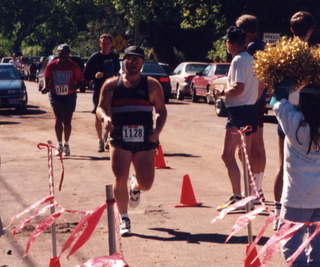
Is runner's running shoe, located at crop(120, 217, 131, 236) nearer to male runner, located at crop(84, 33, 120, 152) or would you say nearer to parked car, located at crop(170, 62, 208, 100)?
male runner, located at crop(84, 33, 120, 152)

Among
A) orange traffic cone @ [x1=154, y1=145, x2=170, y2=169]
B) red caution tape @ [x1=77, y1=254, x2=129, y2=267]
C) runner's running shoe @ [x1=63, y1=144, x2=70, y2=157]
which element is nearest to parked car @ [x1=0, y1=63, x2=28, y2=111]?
runner's running shoe @ [x1=63, y1=144, x2=70, y2=157]

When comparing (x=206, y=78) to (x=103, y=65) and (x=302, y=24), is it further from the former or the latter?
(x=302, y=24)

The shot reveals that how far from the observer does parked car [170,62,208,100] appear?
3456 centimetres

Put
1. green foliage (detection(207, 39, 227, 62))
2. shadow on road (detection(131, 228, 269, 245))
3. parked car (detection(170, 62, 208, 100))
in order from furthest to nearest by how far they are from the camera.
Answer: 1. green foliage (detection(207, 39, 227, 62))
2. parked car (detection(170, 62, 208, 100))
3. shadow on road (detection(131, 228, 269, 245))

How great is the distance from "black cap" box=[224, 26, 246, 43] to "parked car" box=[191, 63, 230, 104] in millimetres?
20887

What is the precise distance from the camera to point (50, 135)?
59.8 feet

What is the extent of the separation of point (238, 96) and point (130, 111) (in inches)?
Result: 50.2

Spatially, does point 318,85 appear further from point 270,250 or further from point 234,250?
point 234,250

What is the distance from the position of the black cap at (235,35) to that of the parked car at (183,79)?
2563cm

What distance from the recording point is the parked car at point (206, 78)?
30.3 metres

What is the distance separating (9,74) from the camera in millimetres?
26969

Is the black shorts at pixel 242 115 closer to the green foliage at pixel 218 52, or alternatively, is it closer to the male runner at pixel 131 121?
the male runner at pixel 131 121

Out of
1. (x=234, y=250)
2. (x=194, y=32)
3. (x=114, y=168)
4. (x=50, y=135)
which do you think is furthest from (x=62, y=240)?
(x=194, y=32)

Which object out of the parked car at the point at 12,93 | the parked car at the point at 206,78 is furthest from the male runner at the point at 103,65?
the parked car at the point at 206,78
